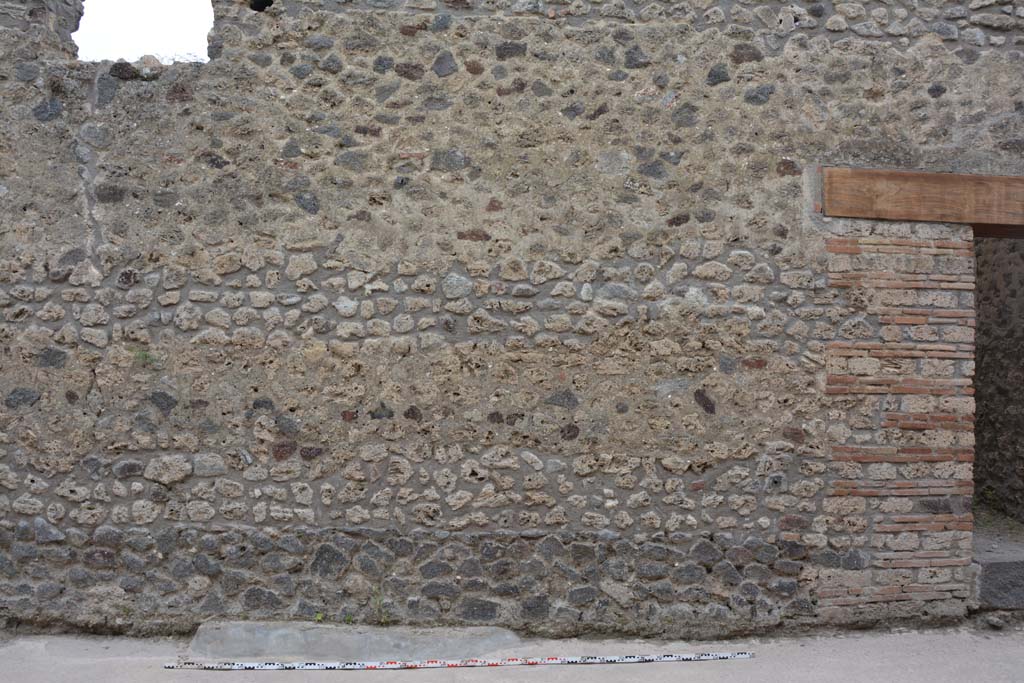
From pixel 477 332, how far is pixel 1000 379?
4.45 metres

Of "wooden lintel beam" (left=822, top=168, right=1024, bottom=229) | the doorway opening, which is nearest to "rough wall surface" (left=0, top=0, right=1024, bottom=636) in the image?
"wooden lintel beam" (left=822, top=168, right=1024, bottom=229)

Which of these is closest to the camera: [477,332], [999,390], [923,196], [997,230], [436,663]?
[436,663]

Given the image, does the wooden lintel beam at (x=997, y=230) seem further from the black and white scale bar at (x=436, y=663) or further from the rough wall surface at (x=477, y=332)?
the black and white scale bar at (x=436, y=663)

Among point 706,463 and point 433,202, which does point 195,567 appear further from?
point 706,463

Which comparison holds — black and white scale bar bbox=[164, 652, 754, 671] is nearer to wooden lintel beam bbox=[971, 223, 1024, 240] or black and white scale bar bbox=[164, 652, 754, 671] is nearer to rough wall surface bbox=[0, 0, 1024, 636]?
rough wall surface bbox=[0, 0, 1024, 636]

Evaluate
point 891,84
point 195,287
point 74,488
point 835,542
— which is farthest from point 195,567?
point 891,84

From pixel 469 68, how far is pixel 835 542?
3061mm

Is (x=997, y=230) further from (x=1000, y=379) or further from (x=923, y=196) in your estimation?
(x=1000, y=379)

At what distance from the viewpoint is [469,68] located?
13.9 ft

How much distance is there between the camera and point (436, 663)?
3.84m

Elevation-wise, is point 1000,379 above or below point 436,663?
above

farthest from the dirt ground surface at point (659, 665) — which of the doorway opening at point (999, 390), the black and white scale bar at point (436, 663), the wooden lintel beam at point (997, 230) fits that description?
the wooden lintel beam at point (997, 230)

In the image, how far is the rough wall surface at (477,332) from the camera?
4.07 metres

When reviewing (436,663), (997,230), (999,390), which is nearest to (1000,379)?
(999,390)
